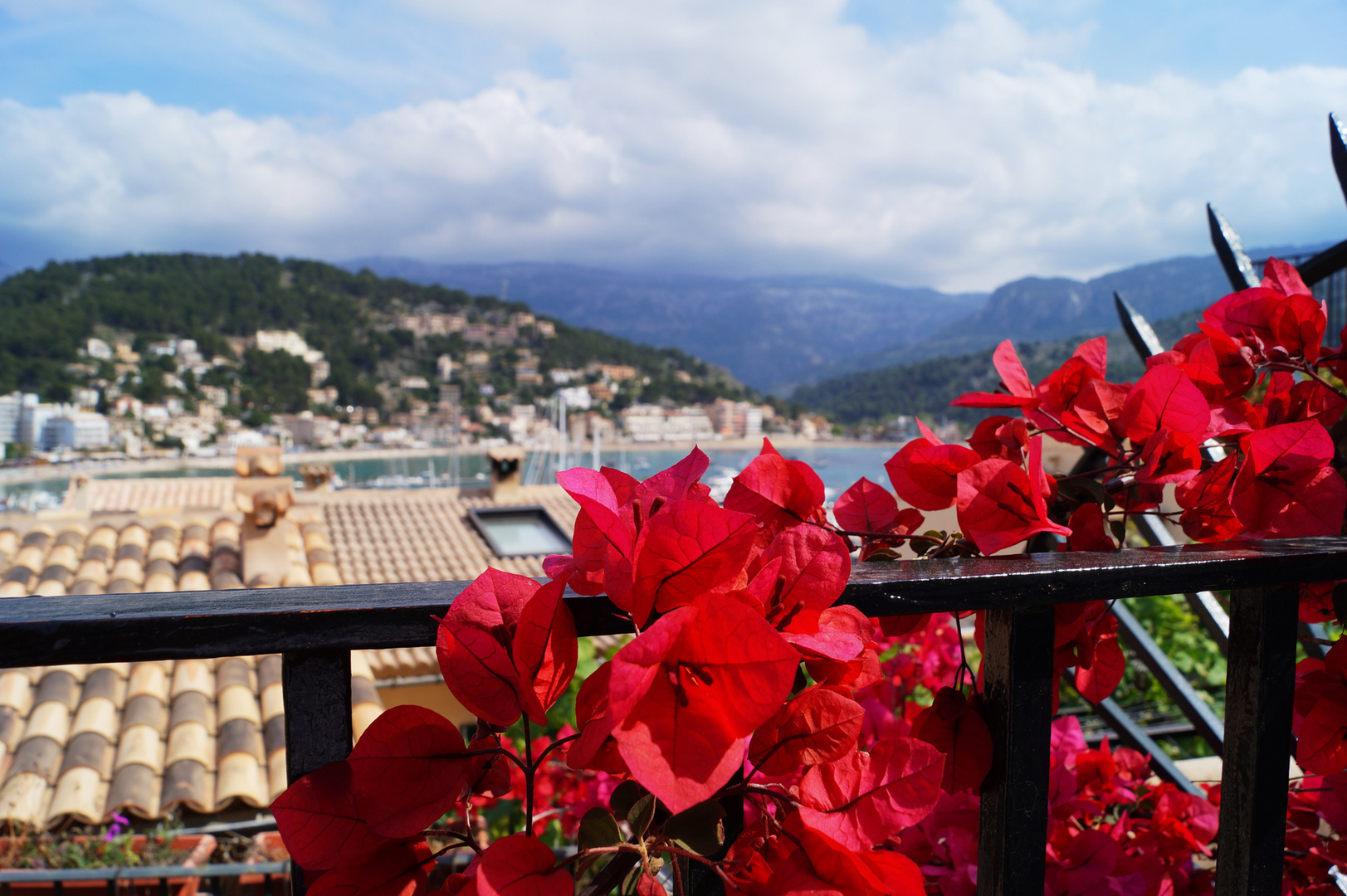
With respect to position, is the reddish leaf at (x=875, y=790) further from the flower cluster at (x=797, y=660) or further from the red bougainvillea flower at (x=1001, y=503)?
the red bougainvillea flower at (x=1001, y=503)

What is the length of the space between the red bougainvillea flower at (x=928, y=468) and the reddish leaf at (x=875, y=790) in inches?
8.7

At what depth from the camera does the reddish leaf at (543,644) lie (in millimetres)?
367

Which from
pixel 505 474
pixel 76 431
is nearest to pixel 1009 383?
pixel 505 474

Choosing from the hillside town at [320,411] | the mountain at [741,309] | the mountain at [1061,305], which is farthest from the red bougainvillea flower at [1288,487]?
the mountain at [741,309]

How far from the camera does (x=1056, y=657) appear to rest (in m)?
0.66

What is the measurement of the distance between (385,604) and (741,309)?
149992 millimetres

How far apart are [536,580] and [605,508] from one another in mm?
57

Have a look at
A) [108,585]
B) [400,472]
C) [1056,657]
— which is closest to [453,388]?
[400,472]

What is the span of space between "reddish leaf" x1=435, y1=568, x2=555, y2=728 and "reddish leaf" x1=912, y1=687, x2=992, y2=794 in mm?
307

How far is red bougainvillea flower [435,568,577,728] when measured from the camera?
0.37 m

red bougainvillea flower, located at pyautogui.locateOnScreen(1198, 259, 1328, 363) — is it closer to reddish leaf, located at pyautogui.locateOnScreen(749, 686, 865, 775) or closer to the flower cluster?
the flower cluster

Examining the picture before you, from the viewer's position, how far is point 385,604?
0.43m

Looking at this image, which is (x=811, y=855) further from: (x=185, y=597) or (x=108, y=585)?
(x=108, y=585)

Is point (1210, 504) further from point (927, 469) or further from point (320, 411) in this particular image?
→ point (320, 411)
